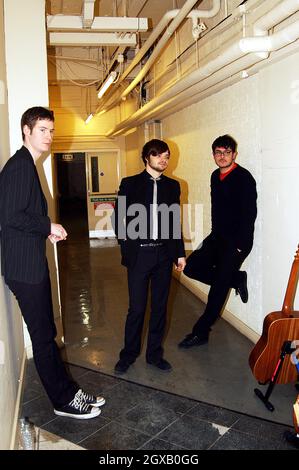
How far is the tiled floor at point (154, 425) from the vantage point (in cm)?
233

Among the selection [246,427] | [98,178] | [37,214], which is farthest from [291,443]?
[98,178]

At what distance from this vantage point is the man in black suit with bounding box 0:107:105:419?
2.17 meters

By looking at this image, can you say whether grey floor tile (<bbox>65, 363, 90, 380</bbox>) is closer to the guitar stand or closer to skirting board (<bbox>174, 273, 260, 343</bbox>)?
the guitar stand

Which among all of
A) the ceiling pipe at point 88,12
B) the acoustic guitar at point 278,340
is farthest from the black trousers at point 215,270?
A: the ceiling pipe at point 88,12

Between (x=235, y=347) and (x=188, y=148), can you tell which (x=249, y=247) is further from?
(x=188, y=148)

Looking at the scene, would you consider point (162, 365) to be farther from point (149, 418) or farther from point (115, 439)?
point (115, 439)

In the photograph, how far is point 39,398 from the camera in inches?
114

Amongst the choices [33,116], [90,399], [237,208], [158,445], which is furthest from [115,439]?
[237,208]

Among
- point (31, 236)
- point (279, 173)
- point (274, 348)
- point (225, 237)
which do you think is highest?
point (279, 173)

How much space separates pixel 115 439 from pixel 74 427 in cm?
29

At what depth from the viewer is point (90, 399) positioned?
2699mm

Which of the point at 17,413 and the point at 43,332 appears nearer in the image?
the point at 43,332

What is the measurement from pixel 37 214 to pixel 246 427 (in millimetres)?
1717

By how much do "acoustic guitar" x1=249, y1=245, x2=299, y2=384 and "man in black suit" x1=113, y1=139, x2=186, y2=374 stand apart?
77 cm
